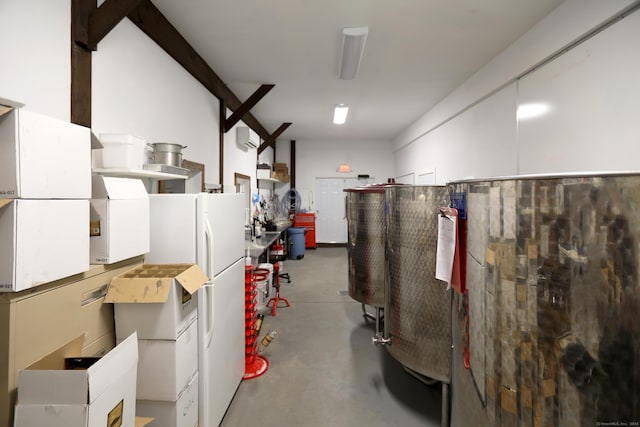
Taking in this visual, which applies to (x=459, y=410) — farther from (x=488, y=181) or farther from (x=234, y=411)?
(x=234, y=411)

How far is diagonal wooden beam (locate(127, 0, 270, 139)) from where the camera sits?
2225mm

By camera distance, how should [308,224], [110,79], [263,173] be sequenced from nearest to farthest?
1. [110,79]
2. [263,173]
3. [308,224]

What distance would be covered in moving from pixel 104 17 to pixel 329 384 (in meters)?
3.09

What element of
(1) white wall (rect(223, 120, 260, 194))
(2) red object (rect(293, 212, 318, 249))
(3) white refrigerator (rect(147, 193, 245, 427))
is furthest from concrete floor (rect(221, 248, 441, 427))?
(2) red object (rect(293, 212, 318, 249))

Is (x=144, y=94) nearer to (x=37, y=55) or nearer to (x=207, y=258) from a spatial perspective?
(x=37, y=55)

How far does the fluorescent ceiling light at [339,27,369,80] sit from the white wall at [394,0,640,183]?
Result: 1.51 metres

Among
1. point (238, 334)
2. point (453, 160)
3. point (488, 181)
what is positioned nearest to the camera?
point (488, 181)

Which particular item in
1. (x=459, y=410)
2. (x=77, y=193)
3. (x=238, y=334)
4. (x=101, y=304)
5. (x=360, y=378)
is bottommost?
(x=360, y=378)

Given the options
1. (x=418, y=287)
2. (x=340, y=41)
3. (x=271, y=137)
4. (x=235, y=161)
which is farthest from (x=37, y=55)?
(x=271, y=137)

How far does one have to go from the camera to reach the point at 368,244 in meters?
3.30

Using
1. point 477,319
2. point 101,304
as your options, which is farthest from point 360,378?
point 101,304

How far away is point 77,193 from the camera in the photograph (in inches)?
48.5

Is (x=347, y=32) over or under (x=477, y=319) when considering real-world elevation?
over

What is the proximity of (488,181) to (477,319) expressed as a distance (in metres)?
0.49
